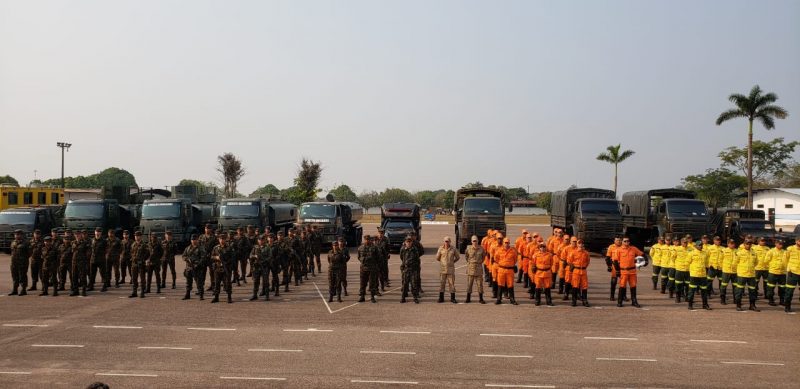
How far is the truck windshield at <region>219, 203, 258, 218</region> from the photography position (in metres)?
30.3

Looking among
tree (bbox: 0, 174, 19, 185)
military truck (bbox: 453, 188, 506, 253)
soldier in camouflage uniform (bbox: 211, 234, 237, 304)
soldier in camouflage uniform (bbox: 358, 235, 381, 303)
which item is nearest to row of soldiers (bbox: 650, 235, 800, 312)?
soldier in camouflage uniform (bbox: 358, 235, 381, 303)

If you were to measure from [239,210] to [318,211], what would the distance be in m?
3.82

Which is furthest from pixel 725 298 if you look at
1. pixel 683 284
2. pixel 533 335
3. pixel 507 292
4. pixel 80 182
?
pixel 80 182

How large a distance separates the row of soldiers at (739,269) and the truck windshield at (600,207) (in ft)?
37.9

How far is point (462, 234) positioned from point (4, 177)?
120 meters

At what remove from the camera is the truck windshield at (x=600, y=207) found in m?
28.5

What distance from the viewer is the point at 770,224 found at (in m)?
30.6

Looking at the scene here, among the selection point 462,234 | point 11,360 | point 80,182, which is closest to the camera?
point 11,360

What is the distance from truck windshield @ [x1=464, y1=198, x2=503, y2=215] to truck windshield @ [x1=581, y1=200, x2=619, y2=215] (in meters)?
3.92

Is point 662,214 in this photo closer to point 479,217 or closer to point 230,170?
point 479,217

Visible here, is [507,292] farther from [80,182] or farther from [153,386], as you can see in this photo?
[80,182]

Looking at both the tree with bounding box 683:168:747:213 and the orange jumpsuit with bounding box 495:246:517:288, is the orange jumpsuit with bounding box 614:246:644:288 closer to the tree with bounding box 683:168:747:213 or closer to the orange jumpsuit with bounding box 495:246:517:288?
the orange jumpsuit with bounding box 495:246:517:288

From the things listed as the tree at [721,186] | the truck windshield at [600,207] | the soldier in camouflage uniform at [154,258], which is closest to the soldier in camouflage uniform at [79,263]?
the soldier in camouflage uniform at [154,258]

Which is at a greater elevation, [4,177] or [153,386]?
[4,177]
